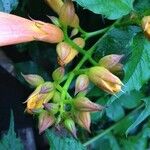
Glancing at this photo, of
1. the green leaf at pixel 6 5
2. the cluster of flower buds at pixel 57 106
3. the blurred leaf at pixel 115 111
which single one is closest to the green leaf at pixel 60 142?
the cluster of flower buds at pixel 57 106

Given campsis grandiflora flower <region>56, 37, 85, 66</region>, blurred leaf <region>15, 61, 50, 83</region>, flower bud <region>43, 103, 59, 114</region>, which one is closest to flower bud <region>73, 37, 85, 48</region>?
campsis grandiflora flower <region>56, 37, 85, 66</region>

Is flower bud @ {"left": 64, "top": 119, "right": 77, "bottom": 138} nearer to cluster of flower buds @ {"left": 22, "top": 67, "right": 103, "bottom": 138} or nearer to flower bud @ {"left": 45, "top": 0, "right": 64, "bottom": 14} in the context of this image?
cluster of flower buds @ {"left": 22, "top": 67, "right": 103, "bottom": 138}

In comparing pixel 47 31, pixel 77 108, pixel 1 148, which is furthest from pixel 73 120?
pixel 1 148

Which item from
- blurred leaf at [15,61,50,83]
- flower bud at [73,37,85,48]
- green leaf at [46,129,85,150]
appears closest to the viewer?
flower bud at [73,37,85,48]

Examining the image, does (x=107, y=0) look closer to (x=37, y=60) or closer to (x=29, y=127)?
(x=37, y=60)

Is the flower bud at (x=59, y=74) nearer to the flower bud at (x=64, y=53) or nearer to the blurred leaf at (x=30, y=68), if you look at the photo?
the flower bud at (x=64, y=53)

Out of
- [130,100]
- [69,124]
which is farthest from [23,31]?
[130,100]
